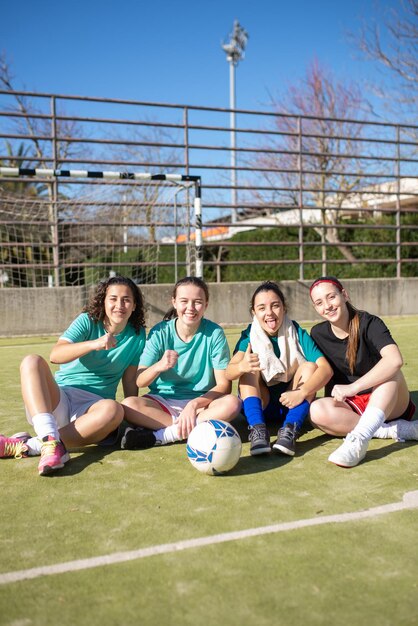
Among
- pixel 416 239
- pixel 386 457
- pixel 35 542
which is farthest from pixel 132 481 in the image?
pixel 416 239

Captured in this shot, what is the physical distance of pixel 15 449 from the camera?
11.8 feet

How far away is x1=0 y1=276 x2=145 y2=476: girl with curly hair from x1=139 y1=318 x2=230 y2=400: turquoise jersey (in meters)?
0.15

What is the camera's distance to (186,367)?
3.98 metres

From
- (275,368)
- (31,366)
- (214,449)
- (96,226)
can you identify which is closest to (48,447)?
(31,366)

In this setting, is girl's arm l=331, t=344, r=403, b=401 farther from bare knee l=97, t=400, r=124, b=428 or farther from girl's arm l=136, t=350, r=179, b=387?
bare knee l=97, t=400, r=124, b=428

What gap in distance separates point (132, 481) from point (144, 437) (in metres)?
0.62

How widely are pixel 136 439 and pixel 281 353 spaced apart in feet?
3.43

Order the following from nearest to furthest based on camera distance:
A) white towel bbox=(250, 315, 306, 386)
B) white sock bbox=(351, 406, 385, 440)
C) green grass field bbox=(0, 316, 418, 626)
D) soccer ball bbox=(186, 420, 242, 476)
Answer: green grass field bbox=(0, 316, 418, 626), soccer ball bbox=(186, 420, 242, 476), white sock bbox=(351, 406, 385, 440), white towel bbox=(250, 315, 306, 386)

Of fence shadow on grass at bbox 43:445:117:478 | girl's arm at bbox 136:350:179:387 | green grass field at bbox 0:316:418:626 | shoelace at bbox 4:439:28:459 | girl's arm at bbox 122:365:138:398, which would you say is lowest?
fence shadow on grass at bbox 43:445:117:478

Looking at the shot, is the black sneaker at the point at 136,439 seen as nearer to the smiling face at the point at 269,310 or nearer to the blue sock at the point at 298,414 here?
the blue sock at the point at 298,414

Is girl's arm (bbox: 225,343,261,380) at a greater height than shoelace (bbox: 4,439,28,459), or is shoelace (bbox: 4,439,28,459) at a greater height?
girl's arm (bbox: 225,343,261,380)

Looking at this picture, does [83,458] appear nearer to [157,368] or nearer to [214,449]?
[157,368]

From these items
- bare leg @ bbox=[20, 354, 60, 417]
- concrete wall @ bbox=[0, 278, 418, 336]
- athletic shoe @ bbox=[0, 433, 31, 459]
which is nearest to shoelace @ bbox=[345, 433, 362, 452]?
bare leg @ bbox=[20, 354, 60, 417]

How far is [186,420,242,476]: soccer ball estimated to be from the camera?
3.20 metres
